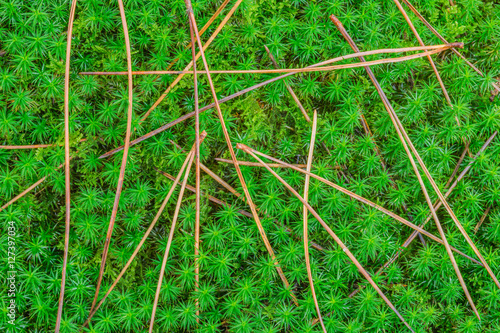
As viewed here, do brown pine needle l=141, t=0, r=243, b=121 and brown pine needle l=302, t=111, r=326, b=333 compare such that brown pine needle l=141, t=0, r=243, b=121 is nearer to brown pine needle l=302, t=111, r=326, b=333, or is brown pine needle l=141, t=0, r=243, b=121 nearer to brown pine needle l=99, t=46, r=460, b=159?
brown pine needle l=99, t=46, r=460, b=159

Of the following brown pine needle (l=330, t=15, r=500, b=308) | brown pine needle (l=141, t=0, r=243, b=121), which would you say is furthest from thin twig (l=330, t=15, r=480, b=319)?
brown pine needle (l=141, t=0, r=243, b=121)

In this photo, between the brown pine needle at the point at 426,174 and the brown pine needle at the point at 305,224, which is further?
the brown pine needle at the point at 426,174

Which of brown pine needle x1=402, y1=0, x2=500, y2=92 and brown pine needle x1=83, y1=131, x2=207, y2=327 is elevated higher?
brown pine needle x1=402, y1=0, x2=500, y2=92

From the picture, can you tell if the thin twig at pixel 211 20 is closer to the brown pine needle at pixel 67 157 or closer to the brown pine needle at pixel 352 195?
the brown pine needle at pixel 67 157

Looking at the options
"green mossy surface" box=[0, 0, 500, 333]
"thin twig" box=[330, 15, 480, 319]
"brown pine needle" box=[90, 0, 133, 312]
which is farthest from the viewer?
"thin twig" box=[330, 15, 480, 319]

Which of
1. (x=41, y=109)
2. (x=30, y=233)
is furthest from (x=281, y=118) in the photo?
(x=30, y=233)

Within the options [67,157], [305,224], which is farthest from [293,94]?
[67,157]

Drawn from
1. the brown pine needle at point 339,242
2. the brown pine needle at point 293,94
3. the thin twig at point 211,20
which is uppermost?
the thin twig at point 211,20

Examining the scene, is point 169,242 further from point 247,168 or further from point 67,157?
point 67,157

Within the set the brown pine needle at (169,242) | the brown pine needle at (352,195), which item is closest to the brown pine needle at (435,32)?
the brown pine needle at (352,195)
